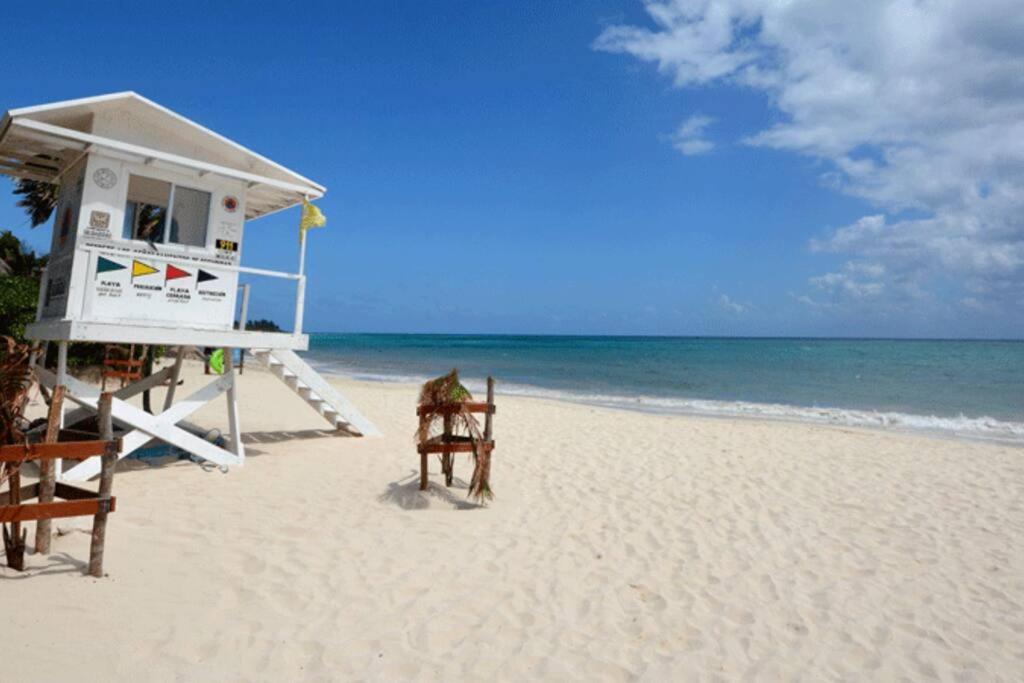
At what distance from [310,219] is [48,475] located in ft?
19.5

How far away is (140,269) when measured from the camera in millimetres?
8109

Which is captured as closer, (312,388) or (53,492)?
(53,492)

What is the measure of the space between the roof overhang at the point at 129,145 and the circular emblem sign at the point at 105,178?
0.23 metres

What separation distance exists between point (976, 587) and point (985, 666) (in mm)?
1589

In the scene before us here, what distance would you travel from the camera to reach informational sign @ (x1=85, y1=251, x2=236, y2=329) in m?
7.86

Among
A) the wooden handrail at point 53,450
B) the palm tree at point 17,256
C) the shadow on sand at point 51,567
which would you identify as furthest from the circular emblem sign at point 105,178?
the palm tree at point 17,256

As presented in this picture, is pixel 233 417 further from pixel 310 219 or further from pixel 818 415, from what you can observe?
pixel 818 415

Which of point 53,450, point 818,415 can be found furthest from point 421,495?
point 818,415

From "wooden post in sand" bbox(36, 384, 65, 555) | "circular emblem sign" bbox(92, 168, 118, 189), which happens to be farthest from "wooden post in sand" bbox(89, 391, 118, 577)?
"circular emblem sign" bbox(92, 168, 118, 189)

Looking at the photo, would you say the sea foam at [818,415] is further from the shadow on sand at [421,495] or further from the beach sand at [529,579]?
the shadow on sand at [421,495]

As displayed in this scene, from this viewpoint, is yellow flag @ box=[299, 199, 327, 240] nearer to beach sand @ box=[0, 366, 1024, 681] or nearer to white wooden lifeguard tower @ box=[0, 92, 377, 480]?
white wooden lifeguard tower @ box=[0, 92, 377, 480]

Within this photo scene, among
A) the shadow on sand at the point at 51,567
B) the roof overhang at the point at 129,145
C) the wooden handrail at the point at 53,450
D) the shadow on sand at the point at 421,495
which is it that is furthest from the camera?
the roof overhang at the point at 129,145

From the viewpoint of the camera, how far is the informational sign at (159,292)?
786cm

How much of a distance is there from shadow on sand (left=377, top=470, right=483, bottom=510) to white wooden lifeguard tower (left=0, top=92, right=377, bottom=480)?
103 inches
